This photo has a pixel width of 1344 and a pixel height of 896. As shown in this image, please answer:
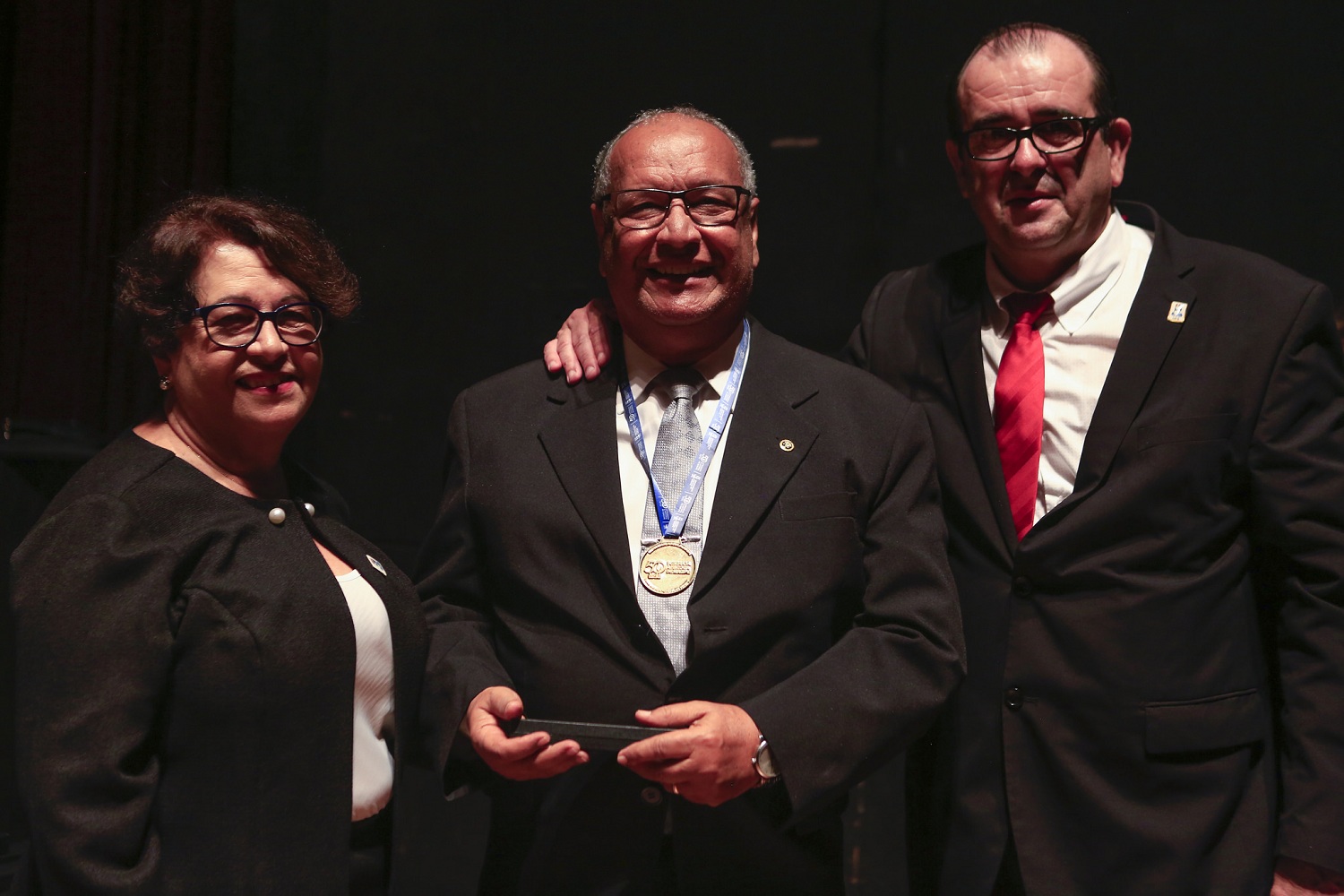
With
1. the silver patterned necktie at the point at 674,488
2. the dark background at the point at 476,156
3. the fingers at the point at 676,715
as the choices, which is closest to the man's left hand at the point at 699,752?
the fingers at the point at 676,715

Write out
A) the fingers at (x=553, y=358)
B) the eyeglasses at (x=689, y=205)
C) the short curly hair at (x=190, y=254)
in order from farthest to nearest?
the fingers at (x=553, y=358) → the eyeglasses at (x=689, y=205) → the short curly hair at (x=190, y=254)

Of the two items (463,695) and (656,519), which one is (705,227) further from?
(463,695)

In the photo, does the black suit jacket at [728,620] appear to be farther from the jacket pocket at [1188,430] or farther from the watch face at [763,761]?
the jacket pocket at [1188,430]

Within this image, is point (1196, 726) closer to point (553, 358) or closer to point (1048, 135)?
point (1048, 135)

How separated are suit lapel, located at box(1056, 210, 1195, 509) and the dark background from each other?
109 centimetres

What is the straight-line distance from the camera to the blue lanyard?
7.04 feet

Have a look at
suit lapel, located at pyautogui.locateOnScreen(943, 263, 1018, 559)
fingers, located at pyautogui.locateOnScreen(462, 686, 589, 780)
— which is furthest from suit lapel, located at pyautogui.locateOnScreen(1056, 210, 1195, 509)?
fingers, located at pyautogui.locateOnScreen(462, 686, 589, 780)

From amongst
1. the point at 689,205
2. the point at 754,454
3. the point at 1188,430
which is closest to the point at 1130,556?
the point at 1188,430

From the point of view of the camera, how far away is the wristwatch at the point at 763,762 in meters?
1.95

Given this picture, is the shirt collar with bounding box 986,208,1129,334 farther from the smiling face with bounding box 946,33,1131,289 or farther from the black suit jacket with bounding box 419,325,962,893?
the black suit jacket with bounding box 419,325,962,893

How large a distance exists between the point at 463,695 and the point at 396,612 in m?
0.22

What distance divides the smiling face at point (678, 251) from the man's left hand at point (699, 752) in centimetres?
76

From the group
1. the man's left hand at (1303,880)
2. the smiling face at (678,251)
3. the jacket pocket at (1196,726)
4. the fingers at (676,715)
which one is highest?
the smiling face at (678,251)

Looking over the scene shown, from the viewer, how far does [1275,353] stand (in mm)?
2205
